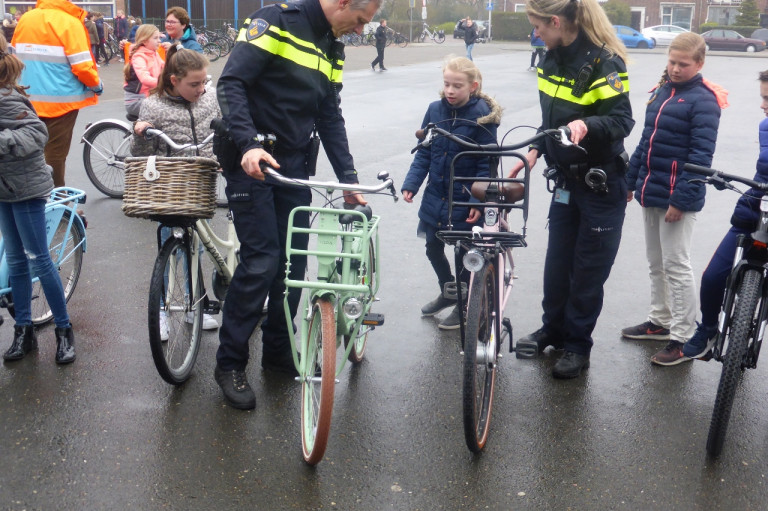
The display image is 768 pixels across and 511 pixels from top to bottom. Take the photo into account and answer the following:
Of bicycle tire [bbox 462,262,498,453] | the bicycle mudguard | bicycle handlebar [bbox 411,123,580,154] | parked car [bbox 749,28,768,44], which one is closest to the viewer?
bicycle tire [bbox 462,262,498,453]

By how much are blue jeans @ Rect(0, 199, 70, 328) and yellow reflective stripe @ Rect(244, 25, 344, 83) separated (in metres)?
1.54

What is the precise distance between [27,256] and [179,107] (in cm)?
126

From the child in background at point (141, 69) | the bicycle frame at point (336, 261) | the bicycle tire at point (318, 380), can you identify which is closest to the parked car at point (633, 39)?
the child in background at point (141, 69)

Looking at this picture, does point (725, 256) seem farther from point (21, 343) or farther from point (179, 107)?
point (21, 343)

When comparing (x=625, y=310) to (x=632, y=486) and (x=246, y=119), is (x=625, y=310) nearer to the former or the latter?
(x=632, y=486)

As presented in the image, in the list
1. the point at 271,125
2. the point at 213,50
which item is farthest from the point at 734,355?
the point at 213,50

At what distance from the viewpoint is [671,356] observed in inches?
197

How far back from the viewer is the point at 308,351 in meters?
3.86

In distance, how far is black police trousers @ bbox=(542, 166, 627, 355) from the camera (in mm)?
4637

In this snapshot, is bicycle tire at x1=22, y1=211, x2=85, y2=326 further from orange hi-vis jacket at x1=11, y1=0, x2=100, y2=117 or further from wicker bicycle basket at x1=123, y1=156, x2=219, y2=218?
orange hi-vis jacket at x1=11, y1=0, x2=100, y2=117

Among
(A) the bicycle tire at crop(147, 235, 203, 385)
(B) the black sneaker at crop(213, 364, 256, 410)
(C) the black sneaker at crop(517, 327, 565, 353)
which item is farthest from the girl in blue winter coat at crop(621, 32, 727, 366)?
(A) the bicycle tire at crop(147, 235, 203, 385)

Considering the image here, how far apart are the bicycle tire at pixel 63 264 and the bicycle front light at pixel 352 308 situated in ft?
7.16

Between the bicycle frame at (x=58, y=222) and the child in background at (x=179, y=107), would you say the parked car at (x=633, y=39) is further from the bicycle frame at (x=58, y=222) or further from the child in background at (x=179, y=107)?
the bicycle frame at (x=58, y=222)

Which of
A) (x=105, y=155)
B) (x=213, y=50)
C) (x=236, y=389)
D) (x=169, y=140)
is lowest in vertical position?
(x=213, y=50)
